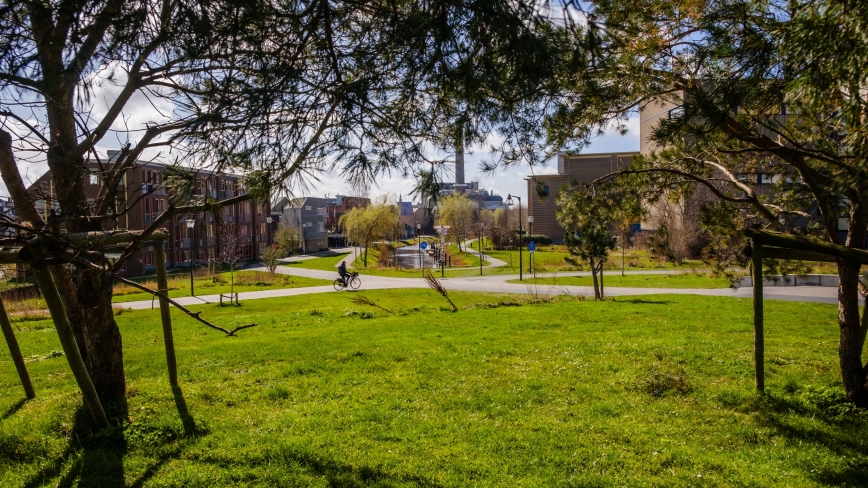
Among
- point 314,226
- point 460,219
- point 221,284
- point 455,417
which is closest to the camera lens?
point 455,417

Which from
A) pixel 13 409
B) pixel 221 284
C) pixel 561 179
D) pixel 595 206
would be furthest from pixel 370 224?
pixel 13 409

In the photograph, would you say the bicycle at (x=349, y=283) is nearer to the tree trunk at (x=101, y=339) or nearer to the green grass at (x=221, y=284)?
the green grass at (x=221, y=284)

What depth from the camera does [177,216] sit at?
6.59m

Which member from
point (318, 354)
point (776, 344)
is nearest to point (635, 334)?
point (776, 344)

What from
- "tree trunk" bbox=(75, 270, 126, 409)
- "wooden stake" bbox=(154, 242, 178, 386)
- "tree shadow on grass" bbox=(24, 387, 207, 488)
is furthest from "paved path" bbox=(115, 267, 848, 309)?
→ "tree shadow on grass" bbox=(24, 387, 207, 488)

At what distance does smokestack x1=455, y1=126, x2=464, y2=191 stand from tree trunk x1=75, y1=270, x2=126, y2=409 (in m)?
3.36

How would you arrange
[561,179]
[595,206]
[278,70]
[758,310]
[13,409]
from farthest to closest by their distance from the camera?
1. [561,179]
2. [595,206]
3. [758,310]
4. [13,409]
5. [278,70]

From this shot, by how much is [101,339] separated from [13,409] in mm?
1429

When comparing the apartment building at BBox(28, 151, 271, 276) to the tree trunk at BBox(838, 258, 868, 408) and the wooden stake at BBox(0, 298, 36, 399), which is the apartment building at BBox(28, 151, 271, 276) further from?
the tree trunk at BBox(838, 258, 868, 408)

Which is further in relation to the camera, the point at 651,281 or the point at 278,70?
the point at 651,281

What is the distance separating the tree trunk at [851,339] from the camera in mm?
5039

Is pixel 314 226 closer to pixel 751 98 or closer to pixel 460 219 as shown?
pixel 460 219

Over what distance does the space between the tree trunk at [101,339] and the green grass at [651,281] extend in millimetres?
22383

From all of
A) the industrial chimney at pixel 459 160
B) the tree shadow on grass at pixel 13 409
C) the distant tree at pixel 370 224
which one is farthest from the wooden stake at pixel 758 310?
the distant tree at pixel 370 224
